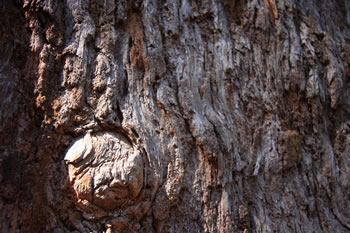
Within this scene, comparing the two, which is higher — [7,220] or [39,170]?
[39,170]

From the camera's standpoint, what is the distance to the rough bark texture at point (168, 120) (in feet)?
6.93

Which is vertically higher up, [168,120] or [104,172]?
[168,120]

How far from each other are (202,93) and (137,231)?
109 centimetres

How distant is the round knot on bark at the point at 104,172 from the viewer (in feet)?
6.65

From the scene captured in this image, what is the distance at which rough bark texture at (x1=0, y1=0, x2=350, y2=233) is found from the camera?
211cm

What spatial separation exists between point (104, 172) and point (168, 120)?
60cm

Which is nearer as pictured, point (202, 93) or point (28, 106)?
point (28, 106)

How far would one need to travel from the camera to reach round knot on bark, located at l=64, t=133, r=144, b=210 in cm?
203

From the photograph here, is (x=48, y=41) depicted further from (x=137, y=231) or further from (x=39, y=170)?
(x=137, y=231)

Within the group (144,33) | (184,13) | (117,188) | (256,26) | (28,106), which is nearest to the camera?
(117,188)

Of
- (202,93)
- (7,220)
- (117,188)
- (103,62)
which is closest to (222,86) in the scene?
(202,93)

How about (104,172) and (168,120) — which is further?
(168,120)

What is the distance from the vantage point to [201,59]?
267 centimetres

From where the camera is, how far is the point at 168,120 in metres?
2.39
